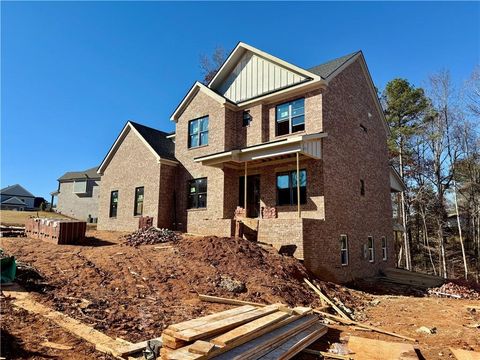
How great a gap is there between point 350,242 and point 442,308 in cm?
534

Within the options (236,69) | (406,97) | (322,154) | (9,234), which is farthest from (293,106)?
(406,97)

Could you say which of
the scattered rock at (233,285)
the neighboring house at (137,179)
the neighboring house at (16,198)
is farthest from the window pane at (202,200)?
the neighboring house at (16,198)

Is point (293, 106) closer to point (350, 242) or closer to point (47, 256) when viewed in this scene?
point (350, 242)

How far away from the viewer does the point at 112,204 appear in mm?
23109

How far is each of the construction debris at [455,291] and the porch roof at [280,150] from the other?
8445 millimetres

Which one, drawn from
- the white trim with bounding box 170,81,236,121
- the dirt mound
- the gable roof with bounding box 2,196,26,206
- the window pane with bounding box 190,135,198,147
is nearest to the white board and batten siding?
the white trim with bounding box 170,81,236,121

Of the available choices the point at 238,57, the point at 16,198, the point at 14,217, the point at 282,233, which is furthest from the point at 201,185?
the point at 16,198

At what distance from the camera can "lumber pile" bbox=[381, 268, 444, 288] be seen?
16516 millimetres

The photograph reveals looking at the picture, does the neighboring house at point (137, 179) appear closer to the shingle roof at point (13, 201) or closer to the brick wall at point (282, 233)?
the brick wall at point (282, 233)

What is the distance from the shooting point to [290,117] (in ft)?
54.6

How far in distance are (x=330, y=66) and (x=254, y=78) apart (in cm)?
432

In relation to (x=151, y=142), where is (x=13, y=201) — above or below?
below

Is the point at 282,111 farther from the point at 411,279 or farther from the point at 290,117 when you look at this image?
the point at 411,279

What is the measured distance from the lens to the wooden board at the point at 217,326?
471 centimetres
